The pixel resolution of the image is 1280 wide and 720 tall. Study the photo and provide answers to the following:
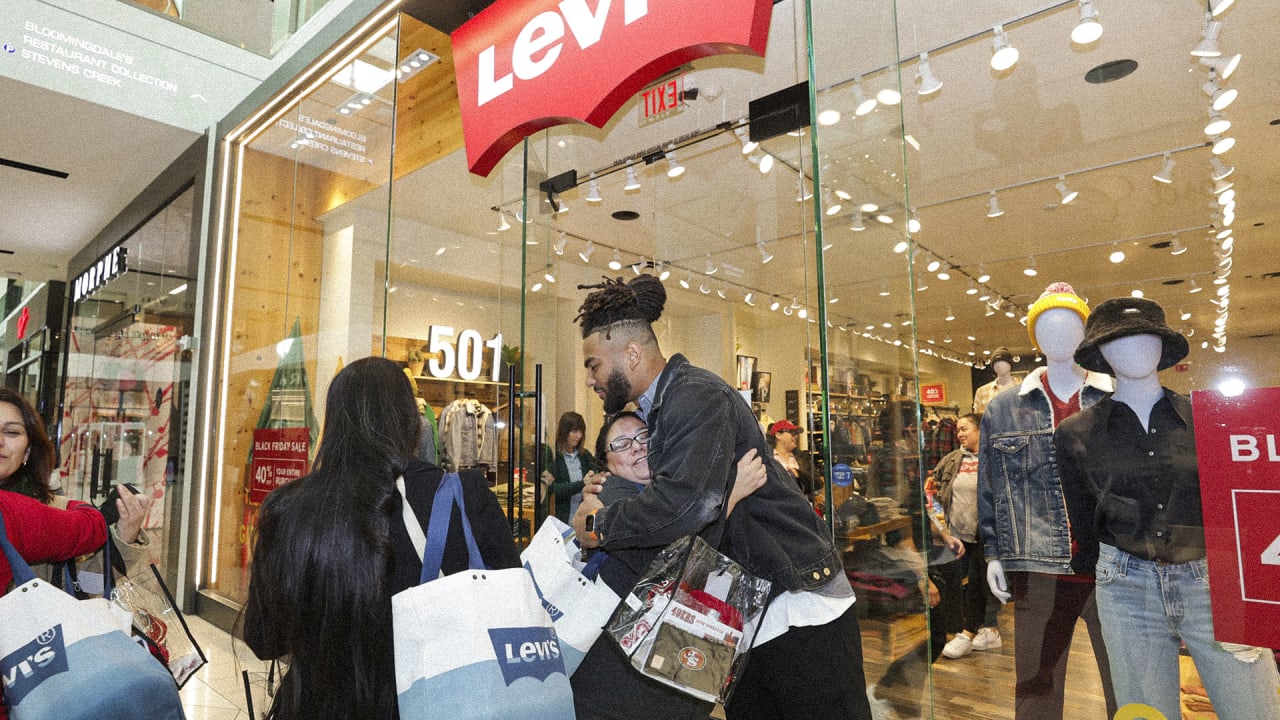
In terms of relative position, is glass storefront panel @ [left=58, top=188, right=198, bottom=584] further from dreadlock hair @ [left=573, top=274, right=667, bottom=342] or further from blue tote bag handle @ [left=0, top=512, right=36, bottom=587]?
dreadlock hair @ [left=573, top=274, right=667, bottom=342]

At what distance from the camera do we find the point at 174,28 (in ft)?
16.7

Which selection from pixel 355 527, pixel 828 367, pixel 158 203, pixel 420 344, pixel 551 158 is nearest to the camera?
pixel 355 527

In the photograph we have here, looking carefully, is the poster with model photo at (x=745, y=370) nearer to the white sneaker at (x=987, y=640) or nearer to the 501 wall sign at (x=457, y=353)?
the 501 wall sign at (x=457, y=353)

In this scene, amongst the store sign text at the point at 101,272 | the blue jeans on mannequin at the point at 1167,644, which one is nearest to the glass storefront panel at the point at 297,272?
the store sign text at the point at 101,272

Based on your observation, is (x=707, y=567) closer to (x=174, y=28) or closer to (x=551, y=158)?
(x=551, y=158)

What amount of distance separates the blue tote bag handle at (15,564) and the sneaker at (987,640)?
8.01 ft

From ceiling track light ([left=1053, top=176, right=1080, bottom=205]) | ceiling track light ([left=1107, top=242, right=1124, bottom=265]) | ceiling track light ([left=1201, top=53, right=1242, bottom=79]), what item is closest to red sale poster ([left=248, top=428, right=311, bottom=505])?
ceiling track light ([left=1107, top=242, right=1124, bottom=265])

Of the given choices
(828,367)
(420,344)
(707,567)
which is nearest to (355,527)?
(707,567)

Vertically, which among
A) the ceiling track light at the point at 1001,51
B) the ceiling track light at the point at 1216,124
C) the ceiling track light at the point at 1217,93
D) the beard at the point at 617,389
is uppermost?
the ceiling track light at the point at 1001,51

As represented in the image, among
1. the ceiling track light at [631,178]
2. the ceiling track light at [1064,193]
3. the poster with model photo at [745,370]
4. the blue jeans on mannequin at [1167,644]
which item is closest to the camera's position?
the blue jeans on mannequin at [1167,644]

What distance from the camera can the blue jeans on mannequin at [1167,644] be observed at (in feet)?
5.55

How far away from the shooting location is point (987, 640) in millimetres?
2379

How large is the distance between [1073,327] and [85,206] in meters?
7.98

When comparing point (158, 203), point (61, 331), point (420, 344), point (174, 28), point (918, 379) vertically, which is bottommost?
point (918, 379)
